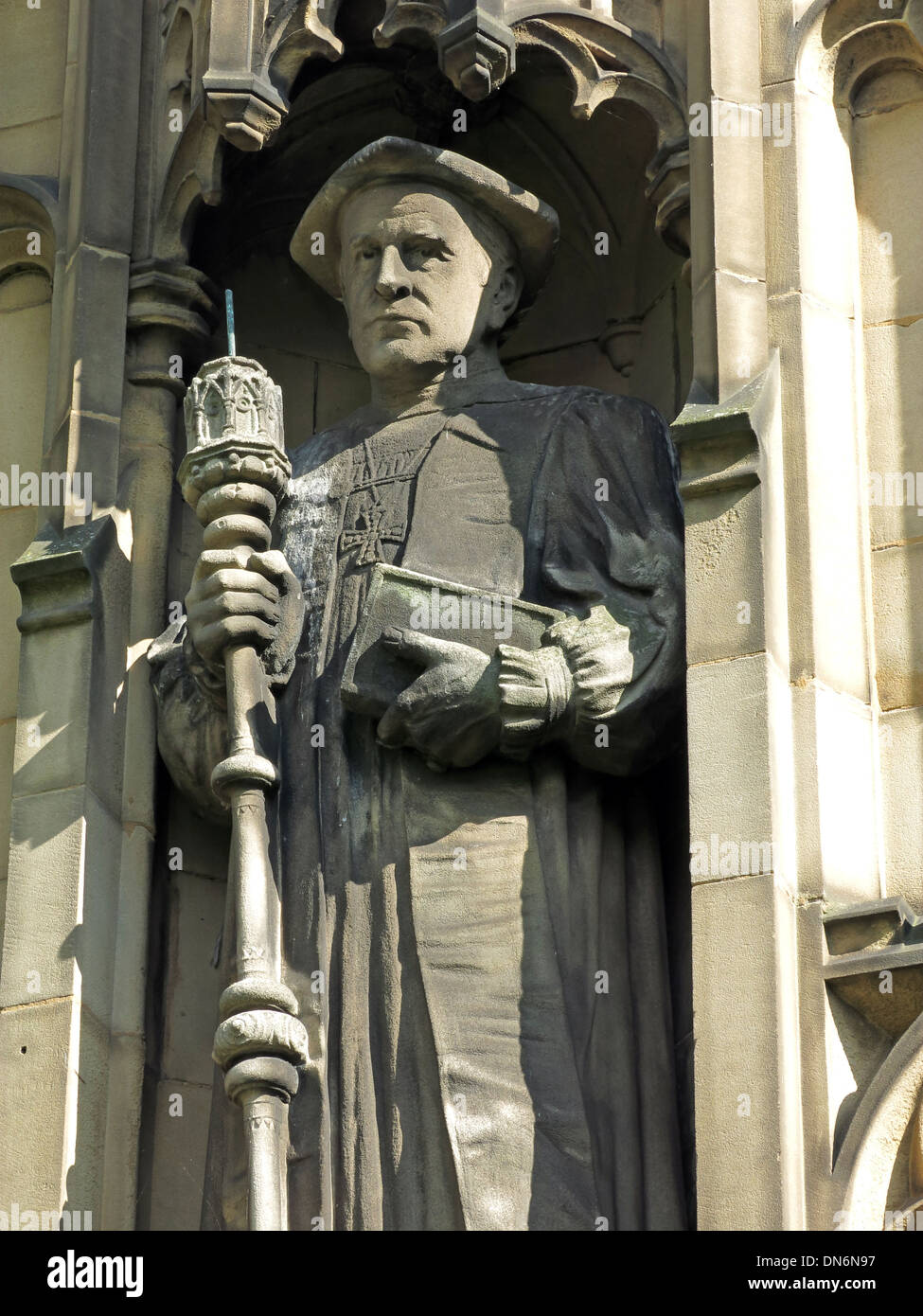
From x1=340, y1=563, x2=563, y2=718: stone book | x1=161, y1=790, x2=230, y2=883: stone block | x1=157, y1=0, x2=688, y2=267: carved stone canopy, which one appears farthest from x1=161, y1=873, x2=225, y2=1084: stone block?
x1=157, y1=0, x2=688, y2=267: carved stone canopy

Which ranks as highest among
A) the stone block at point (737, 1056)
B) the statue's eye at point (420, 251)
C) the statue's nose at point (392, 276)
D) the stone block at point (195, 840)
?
the statue's eye at point (420, 251)

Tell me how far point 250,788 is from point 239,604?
43cm

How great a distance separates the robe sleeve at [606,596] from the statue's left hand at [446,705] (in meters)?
0.05

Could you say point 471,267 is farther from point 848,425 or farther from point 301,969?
point 301,969

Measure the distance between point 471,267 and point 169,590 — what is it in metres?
1.11

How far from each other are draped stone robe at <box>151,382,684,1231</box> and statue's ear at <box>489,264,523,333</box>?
1.04 feet

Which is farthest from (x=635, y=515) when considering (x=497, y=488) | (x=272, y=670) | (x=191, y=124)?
(x=191, y=124)

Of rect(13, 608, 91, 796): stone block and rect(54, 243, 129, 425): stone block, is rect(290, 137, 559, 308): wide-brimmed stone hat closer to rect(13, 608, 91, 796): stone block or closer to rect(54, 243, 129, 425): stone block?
rect(54, 243, 129, 425): stone block

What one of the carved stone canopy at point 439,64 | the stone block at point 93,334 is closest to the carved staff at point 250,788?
the stone block at point 93,334

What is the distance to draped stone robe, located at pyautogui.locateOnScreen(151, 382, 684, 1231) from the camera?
25.7 feet

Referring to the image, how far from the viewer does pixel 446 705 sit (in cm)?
816

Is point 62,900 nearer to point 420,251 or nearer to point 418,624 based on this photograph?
point 418,624

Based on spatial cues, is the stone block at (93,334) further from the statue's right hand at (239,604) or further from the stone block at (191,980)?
the stone block at (191,980)

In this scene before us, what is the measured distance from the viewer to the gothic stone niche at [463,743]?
788cm
